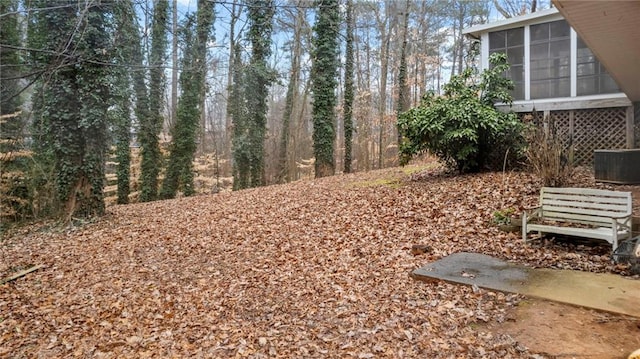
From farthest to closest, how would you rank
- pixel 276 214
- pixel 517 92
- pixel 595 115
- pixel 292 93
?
pixel 292 93, pixel 517 92, pixel 595 115, pixel 276 214

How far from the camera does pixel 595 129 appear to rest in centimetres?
988

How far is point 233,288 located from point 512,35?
403 inches

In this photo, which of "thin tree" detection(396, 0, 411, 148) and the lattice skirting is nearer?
the lattice skirting

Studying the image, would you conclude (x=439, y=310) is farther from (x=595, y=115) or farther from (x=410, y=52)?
(x=410, y=52)

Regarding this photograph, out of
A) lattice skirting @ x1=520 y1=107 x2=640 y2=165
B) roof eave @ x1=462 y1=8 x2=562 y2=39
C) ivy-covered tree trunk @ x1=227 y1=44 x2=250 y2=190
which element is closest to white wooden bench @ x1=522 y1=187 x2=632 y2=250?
lattice skirting @ x1=520 y1=107 x2=640 y2=165

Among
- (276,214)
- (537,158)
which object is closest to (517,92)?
(537,158)

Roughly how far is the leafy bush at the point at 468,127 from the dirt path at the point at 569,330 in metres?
5.06

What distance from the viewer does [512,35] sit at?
1085 centimetres

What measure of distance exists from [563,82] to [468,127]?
420cm

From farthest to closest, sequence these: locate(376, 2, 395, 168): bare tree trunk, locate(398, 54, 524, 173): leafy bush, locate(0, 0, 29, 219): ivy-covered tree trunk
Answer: locate(376, 2, 395, 168): bare tree trunk, locate(0, 0, 29, 219): ivy-covered tree trunk, locate(398, 54, 524, 173): leafy bush

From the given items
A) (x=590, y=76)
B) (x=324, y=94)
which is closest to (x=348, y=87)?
(x=324, y=94)

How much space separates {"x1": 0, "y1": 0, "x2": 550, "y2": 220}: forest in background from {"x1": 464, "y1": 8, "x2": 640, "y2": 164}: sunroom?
363cm

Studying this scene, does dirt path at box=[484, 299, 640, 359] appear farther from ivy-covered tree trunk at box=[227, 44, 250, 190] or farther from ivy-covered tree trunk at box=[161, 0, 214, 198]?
ivy-covered tree trunk at box=[161, 0, 214, 198]

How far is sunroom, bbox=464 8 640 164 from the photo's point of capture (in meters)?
9.65
